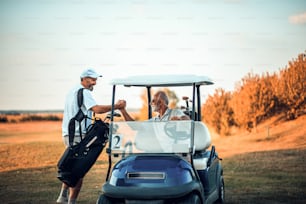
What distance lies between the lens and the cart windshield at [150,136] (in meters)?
5.73

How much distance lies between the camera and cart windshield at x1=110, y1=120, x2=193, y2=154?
18.8 feet

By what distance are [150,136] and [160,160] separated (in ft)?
1.87

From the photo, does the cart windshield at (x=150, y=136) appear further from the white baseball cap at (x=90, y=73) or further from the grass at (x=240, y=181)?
the grass at (x=240, y=181)

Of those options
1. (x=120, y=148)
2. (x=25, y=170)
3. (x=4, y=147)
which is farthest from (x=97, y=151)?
(x=4, y=147)

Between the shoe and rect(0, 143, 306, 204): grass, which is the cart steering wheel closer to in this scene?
the shoe

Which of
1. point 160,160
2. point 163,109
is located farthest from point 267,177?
point 160,160

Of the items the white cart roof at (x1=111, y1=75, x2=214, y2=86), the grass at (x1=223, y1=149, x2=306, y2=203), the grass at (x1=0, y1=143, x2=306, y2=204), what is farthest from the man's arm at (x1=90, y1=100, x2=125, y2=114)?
the grass at (x1=223, y1=149, x2=306, y2=203)

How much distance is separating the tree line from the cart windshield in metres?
13.5

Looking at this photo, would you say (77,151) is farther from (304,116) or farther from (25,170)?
(304,116)

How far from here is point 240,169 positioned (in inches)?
491

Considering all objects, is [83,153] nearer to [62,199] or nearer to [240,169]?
[62,199]

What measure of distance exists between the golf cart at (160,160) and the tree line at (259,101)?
1326cm

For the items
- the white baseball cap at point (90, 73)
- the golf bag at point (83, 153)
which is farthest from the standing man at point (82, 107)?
the golf bag at point (83, 153)

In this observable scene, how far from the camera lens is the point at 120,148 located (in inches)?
231
